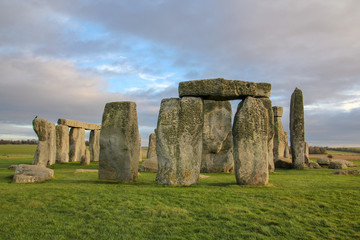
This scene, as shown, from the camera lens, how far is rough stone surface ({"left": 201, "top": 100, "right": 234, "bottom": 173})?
50.0 ft

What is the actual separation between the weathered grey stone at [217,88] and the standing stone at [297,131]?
10.1 meters

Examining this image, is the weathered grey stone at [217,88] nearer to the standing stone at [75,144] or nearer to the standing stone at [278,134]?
the standing stone at [278,134]

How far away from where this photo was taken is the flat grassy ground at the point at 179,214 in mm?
5191

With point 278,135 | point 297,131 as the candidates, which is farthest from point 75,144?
point 297,131

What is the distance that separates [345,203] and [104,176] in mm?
7187

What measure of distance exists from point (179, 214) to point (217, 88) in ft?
14.9

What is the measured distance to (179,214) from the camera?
19.7 feet

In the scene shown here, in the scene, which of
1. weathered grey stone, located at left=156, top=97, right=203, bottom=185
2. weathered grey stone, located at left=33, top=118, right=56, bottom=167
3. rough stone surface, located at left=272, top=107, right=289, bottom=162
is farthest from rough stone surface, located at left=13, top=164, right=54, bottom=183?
rough stone surface, located at left=272, top=107, right=289, bottom=162

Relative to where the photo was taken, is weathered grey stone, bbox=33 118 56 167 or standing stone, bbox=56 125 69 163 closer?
weathered grey stone, bbox=33 118 56 167

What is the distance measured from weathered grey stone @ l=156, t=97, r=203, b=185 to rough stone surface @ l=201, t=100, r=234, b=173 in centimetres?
606

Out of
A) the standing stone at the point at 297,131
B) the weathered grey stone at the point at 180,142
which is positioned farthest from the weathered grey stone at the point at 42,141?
the standing stone at the point at 297,131

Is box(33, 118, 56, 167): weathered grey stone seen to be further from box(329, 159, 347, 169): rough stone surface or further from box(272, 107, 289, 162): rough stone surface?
box(329, 159, 347, 169): rough stone surface

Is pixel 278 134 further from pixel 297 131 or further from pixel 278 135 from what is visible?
pixel 297 131

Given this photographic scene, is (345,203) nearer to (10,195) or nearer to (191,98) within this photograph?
(191,98)
